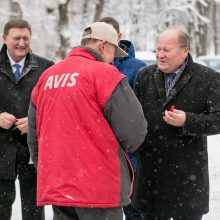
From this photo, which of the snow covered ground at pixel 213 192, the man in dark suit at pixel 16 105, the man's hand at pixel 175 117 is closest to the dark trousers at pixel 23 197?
A: the man in dark suit at pixel 16 105

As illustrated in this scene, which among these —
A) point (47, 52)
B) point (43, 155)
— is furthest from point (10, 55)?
point (47, 52)

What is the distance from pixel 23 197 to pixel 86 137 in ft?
6.31

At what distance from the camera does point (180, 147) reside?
461 centimetres

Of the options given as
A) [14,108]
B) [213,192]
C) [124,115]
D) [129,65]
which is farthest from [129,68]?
[213,192]

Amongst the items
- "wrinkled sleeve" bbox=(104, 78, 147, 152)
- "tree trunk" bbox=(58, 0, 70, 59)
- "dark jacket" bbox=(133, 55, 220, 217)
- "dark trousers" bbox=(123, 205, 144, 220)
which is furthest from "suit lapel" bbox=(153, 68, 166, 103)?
"tree trunk" bbox=(58, 0, 70, 59)

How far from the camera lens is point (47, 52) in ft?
93.2

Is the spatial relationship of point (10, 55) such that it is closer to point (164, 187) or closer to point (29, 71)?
point (29, 71)

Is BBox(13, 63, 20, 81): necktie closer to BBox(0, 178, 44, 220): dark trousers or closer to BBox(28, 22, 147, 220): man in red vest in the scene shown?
BBox(0, 178, 44, 220): dark trousers

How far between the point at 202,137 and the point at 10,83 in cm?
168

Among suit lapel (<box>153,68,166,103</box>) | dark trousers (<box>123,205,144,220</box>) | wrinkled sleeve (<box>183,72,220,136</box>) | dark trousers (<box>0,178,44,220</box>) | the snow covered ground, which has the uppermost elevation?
suit lapel (<box>153,68,166,103</box>)

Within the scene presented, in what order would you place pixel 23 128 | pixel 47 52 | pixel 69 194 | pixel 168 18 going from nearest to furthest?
pixel 69 194 → pixel 23 128 → pixel 47 52 → pixel 168 18

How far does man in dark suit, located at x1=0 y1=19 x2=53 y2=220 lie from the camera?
5277 millimetres

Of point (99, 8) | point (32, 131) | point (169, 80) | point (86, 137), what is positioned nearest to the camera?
point (86, 137)

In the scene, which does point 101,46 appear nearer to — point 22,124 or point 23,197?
point 22,124
